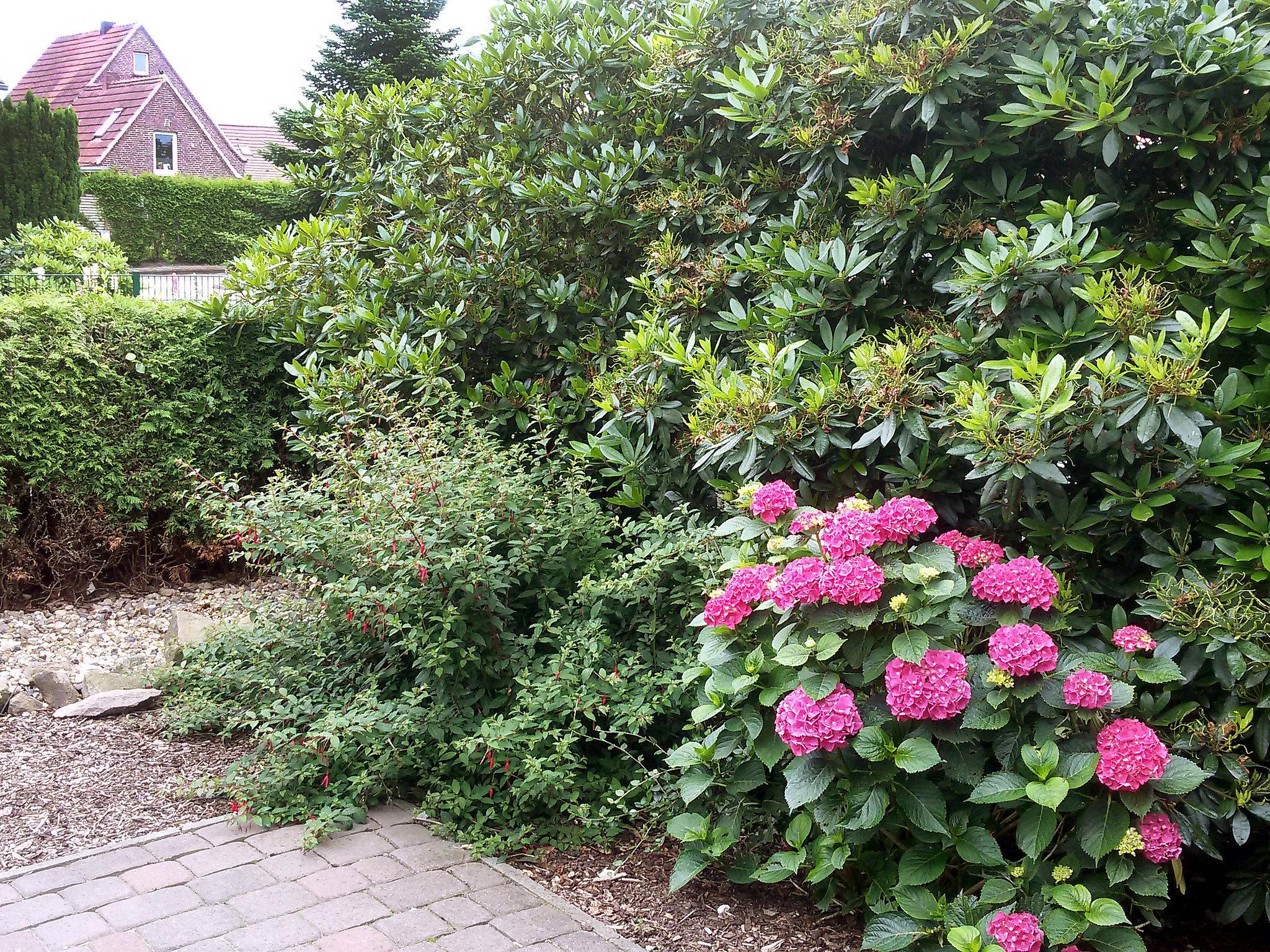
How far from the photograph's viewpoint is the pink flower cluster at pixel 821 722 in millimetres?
2422

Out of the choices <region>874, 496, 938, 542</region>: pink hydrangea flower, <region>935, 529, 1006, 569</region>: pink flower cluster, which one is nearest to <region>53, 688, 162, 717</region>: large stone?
<region>874, 496, 938, 542</region>: pink hydrangea flower

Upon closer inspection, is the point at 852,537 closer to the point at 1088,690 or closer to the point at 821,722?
the point at 821,722

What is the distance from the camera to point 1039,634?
94.2 inches

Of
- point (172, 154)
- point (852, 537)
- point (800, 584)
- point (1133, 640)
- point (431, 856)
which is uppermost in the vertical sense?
point (172, 154)

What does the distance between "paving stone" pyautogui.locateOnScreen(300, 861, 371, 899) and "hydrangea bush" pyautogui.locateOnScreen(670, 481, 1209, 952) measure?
965 millimetres

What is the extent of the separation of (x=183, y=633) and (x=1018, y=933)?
4.22 m

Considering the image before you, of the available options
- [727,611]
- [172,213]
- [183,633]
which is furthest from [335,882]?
[172,213]

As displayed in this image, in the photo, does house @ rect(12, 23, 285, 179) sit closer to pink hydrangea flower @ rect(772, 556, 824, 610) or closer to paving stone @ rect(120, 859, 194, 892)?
paving stone @ rect(120, 859, 194, 892)

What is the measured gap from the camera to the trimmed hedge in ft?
80.7

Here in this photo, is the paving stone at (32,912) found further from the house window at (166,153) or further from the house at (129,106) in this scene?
the house window at (166,153)

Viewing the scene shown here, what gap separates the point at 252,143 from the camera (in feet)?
130

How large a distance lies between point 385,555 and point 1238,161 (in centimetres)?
307

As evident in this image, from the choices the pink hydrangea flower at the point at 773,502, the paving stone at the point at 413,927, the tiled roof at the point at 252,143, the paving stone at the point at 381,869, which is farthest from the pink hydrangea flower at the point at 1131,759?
the tiled roof at the point at 252,143

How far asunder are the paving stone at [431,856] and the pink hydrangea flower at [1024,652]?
1.79 meters
